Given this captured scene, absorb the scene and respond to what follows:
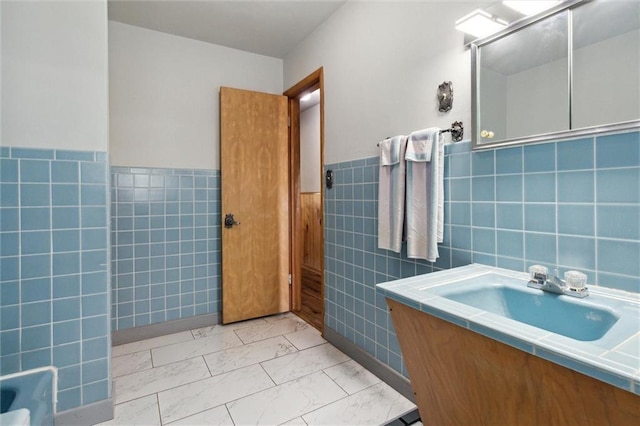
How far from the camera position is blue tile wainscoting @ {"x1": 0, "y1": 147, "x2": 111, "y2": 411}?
57.9 inches

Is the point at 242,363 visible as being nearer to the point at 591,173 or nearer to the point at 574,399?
the point at 574,399

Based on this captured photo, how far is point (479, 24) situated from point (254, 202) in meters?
2.14

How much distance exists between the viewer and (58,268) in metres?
1.55

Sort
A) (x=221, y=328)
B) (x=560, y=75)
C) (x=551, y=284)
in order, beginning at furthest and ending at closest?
(x=221, y=328)
(x=560, y=75)
(x=551, y=284)

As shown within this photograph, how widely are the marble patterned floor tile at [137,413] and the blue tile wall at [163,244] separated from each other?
0.95 meters

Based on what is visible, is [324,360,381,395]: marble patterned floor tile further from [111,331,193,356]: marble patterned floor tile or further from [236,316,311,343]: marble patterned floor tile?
[111,331,193,356]: marble patterned floor tile

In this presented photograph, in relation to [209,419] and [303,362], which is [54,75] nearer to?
[209,419]

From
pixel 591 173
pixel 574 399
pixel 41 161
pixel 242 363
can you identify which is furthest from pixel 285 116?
pixel 574 399

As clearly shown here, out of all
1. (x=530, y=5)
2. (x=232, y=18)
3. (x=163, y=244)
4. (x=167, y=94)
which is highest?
(x=232, y=18)

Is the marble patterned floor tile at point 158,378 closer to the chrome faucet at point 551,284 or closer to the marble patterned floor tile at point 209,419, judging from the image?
the marble patterned floor tile at point 209,419

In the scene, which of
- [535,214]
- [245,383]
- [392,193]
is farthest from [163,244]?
[535,214]

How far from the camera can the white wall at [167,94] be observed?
8.15 feet

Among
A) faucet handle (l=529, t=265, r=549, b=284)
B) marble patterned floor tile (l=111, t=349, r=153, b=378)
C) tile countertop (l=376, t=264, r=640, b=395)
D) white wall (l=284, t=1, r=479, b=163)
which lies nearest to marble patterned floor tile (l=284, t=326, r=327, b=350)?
marble patterned floor tile (l=111, t=349, r=153, b=378)

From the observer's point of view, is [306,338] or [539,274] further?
[306,338]
